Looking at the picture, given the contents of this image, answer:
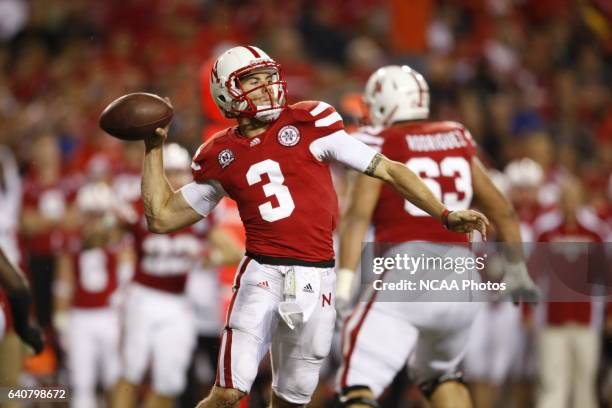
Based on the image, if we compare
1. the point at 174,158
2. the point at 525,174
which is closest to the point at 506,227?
the point at 174,158

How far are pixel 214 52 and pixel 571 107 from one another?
354 centimetres

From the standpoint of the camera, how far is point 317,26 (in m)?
12.3

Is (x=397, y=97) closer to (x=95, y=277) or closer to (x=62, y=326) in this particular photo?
(x=95, y=277)

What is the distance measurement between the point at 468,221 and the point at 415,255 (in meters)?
0.89

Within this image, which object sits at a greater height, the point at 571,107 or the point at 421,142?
the point at 571,107

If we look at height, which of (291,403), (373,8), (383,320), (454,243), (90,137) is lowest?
(291,403)

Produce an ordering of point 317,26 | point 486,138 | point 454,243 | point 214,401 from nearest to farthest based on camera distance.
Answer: point 214,401, point 454,243, point 486,138, point 317,26

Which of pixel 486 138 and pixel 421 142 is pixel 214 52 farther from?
pixel 421 142

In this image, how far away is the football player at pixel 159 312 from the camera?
7598mm

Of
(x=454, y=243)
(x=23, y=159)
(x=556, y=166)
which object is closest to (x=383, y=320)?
(x=454, y=243)

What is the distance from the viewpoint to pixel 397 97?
222 inches

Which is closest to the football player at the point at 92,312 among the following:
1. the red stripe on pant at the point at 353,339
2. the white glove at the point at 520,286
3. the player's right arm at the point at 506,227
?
the red stripe on pant at the point at 353,339

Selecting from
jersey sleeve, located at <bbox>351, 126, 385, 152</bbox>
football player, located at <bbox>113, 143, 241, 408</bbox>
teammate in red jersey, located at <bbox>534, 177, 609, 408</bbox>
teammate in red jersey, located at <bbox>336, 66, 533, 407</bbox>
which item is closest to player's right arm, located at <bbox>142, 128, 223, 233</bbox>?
teammate in red jersey, located at <bbox>336, 66, 533, 407</bbox>

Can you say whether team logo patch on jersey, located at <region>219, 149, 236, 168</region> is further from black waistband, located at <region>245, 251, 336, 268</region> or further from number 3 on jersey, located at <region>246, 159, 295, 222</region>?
black waistband, located at <region>245, 251, 336, 268</region>
